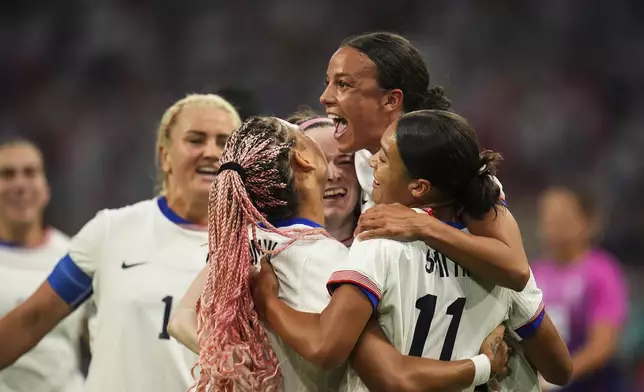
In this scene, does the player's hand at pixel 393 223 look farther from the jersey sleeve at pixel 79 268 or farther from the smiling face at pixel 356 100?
the jersey sleeve at pixel 79 268

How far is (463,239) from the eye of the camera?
8.96 feet

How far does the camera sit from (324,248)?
2840mm

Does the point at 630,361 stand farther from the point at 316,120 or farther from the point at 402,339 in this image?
the point at 402,339

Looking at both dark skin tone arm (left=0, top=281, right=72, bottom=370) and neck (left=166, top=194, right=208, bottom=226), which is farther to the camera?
neck (left=166, top=194, right=208, bottom=226)

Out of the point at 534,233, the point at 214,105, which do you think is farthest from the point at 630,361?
the point at 214,105

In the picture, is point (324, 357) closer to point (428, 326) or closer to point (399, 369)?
point (399, 369)

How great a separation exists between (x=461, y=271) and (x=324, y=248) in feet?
1.27

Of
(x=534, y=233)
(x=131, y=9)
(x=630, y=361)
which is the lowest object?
(x=630, y=361)

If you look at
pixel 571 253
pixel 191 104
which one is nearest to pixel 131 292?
pixel 191 104

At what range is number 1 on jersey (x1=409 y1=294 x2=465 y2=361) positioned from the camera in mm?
2752

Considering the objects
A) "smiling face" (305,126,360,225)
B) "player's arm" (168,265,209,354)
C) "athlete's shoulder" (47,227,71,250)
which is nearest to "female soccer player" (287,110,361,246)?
"smiling face" (305,126,360,225)

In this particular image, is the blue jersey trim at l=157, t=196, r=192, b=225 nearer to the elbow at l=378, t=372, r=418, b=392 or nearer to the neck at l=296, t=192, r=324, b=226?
the neck at l=296, t=192, r=324, b=226


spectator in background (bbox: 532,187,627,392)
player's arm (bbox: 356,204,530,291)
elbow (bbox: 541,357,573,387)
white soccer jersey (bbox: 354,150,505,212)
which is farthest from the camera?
spectator in background (bbox: 532,187,627,392)

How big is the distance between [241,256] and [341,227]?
3.07 feet
